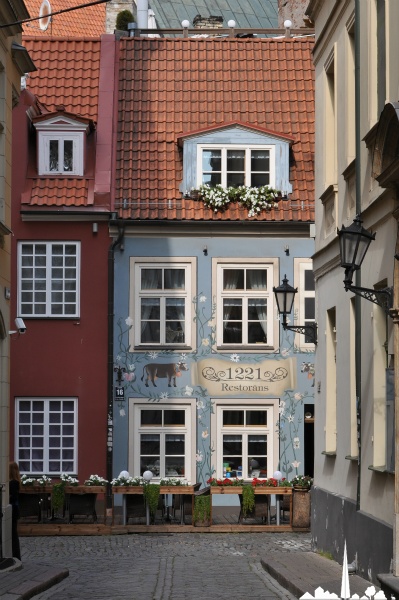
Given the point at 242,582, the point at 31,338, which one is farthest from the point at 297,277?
the point at 242,582

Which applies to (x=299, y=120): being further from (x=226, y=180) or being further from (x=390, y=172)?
(x=390, y=172)

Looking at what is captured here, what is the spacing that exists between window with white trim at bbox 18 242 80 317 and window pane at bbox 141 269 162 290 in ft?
4.82

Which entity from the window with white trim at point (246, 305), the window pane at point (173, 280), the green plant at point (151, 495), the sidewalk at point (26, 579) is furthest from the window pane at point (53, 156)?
the sidewalk at point (26, 579)

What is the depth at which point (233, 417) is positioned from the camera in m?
29.2

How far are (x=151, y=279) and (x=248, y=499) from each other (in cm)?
683

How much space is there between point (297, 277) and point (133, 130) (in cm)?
535

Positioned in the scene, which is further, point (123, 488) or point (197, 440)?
point (197, 440)

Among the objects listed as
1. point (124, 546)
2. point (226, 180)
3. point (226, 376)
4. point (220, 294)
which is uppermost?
point (226, 180)

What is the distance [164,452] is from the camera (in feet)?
94.9

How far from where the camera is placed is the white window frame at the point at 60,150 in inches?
1172

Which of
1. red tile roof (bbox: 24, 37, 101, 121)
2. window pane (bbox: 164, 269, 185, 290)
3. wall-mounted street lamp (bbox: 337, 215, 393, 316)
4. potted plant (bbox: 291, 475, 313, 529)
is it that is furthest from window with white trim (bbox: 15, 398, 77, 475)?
wall-mounted street lamp (bbox: 337, 215, 393, 316)

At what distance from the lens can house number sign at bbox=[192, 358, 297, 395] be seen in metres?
29.1

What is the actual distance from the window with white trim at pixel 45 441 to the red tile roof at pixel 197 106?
485 cm

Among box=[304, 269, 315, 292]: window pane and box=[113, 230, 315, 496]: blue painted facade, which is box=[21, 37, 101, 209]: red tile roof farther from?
box=[304, 269, 315, 292]: window pane
